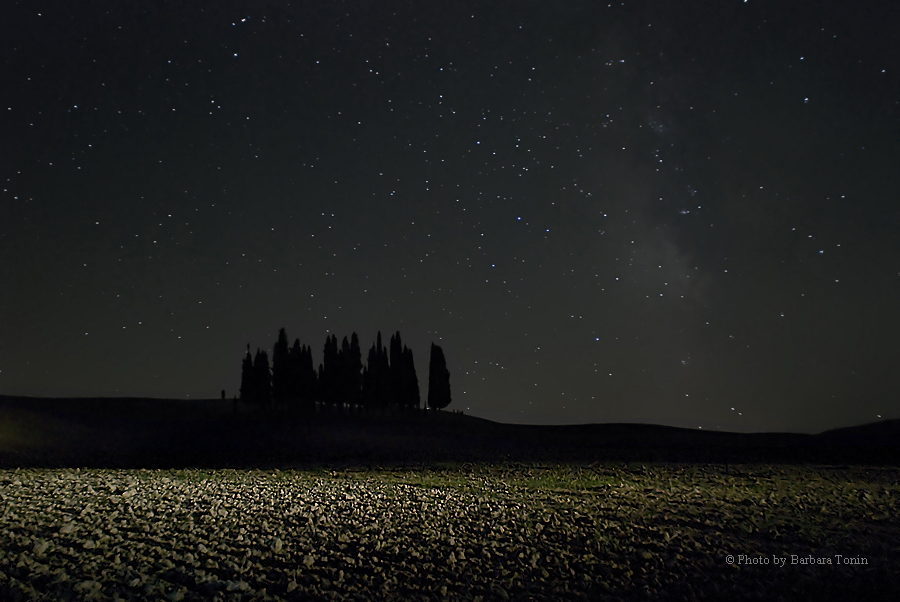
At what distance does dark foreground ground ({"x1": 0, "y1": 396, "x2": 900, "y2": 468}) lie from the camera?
73.7 ft

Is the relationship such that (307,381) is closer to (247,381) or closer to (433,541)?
(247,381)

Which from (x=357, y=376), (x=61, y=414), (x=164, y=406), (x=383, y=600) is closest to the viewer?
(x=383, y=600)

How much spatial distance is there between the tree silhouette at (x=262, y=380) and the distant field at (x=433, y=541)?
92.0ft

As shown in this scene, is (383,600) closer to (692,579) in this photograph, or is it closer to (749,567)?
(692,579)

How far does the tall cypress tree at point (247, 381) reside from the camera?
4322cm

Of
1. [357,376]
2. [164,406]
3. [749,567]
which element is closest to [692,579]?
[749,567]

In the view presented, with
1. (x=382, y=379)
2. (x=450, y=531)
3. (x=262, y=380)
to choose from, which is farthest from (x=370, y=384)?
(x=450, y=531)

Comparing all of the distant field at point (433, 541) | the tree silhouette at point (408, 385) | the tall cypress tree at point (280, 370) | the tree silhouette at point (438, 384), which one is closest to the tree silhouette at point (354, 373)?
the tree silhouette at point (408, 385)

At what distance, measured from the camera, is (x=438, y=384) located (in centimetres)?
4588

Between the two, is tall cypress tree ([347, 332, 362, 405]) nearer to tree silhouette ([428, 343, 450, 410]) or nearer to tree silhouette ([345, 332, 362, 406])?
tree silhouette ([345, 332, 362, 406])

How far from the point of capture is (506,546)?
10461 millimetres

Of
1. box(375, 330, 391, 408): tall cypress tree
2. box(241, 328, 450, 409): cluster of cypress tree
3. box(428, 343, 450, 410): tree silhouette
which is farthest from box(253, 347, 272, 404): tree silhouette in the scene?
box(428, 343, 450, 410): tree silhouette

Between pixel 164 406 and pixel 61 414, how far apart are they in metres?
7.97

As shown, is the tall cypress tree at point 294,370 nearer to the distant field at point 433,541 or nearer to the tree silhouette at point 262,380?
the tree silhouette at point 262,380
